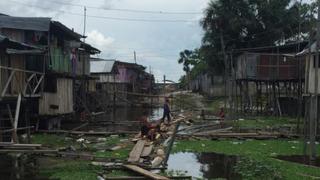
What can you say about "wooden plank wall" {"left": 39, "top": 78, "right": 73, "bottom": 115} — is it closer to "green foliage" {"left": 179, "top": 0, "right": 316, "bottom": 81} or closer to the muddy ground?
the muddy ground

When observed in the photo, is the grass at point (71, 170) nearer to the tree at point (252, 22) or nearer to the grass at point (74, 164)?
the grass at point (74, 164)

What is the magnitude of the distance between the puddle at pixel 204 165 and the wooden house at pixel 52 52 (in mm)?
10927

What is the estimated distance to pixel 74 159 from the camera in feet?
67.8

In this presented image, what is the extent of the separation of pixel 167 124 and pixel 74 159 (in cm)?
1581

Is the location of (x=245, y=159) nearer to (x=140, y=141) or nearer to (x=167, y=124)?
(x=140, y=141)

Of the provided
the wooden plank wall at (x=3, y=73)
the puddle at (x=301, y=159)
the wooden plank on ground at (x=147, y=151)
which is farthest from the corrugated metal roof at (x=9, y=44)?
the puddle at (x=301, y=159)

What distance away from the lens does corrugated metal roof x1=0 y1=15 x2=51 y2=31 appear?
31797 mm

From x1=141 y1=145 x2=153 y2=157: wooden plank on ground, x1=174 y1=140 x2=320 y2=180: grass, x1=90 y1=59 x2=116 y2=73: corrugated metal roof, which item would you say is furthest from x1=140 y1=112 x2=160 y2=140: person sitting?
x1=90 y1=59 x2=116 y2=73: corrugated metal roof

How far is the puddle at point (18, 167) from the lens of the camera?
57.9 ft

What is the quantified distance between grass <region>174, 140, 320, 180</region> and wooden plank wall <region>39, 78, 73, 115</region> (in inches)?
375

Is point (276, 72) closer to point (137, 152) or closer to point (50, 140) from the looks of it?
point (50, 140)

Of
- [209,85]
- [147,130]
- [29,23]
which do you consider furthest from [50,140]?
[209,85]

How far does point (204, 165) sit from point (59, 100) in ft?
54.5

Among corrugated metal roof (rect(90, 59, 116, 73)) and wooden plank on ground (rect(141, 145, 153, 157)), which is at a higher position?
corrugated metal roof (rect(90, 59, 116, 73))
